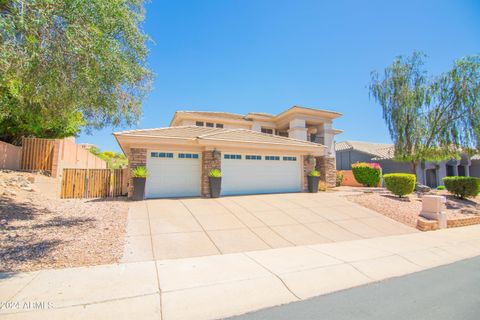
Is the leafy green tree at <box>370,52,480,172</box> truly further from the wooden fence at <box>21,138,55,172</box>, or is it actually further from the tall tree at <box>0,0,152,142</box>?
the wooden fence at <box>21,138,55,172</box>

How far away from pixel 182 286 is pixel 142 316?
2.96ft

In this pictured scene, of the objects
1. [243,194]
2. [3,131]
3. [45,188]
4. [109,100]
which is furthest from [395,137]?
[3,131]

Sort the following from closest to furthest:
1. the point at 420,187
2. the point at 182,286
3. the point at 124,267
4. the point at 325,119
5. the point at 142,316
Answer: the point at 142,316 → the point at 182,286 → the point at 124,267 → the point at 420,187 → the point at 325,119

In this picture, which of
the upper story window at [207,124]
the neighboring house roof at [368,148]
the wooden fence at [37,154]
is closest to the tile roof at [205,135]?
the upper story window at [207,124]

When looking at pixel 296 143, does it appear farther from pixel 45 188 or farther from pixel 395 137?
pixel 45 188

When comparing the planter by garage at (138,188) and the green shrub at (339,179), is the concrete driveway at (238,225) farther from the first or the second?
the green shrub at (339,179)

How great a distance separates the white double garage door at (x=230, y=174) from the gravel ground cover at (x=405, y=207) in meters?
3.70

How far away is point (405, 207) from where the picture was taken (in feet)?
37.3

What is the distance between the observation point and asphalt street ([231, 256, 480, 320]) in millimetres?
3418

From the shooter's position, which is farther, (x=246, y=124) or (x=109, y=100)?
(x=246, y=124)

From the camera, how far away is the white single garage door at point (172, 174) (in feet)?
37.9

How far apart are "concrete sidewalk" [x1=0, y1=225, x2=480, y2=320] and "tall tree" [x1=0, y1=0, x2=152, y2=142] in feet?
14.2

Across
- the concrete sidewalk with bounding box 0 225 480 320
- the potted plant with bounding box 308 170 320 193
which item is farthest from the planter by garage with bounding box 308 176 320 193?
the concrete sidewalk with bounding box 0 225 480 320

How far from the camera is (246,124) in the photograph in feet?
69.6
